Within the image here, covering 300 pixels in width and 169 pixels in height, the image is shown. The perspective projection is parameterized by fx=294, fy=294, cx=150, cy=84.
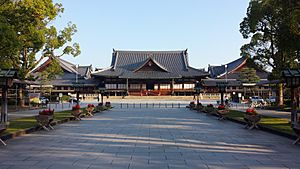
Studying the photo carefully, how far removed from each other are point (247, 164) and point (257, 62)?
79.3ft

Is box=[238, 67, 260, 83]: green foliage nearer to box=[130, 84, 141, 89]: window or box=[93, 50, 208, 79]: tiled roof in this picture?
box=[93, 50, 208, 79]: tiled roof

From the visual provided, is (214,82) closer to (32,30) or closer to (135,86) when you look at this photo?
(135,86)

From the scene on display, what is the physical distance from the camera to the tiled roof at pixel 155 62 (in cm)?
6184

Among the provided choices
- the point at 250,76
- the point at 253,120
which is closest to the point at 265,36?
the point at 253,120

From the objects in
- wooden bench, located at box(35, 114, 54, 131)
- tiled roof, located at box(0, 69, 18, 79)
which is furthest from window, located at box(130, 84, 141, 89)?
tiled roof, located at box(0, 69, 18, 79)

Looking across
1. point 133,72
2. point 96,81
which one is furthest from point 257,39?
point 96,81

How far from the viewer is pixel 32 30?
1864 cm

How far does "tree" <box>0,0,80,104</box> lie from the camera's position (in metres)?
16.5

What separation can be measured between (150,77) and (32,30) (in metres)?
43.2

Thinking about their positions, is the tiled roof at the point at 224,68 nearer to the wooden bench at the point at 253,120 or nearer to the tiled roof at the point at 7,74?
the wooden bench at the point at 253,120

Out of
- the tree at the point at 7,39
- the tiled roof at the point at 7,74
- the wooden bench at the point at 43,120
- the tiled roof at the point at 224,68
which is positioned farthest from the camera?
the tiled roof at the point at 224,68

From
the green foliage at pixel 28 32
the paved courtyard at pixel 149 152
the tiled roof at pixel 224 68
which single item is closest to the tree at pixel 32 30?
the green foliage at pixel 28 32

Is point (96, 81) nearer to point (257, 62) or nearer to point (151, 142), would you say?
point (257, 62)

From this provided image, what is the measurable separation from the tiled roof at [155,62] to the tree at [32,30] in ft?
107
